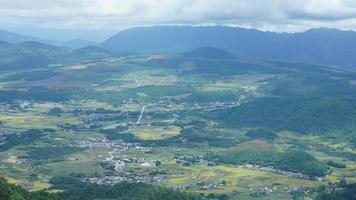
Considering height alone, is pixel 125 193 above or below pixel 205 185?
above

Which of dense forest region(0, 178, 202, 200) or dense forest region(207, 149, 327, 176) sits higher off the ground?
dense forest region(0, 178, 202, 200)

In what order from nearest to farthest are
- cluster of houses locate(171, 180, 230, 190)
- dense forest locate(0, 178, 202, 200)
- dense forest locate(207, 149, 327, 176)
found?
dense forest locate(0, 178, 202, 200)
cluster of houses locate(171, 180, 230, 190)
dense forest locate(207, 149, 327, 176)

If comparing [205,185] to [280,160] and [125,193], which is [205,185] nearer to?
[280,160]

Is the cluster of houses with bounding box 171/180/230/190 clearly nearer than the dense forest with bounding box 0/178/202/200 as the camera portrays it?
No

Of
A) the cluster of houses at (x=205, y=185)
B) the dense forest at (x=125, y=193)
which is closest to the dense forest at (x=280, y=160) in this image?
the cluster of houses at (x=205, y=185)

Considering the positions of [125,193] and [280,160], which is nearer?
[125,193]

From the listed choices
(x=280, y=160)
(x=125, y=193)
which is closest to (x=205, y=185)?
(x=280, y=160)

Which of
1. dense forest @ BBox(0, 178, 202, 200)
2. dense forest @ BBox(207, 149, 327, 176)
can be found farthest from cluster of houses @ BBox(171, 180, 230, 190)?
dense forest @ BBox(0, 178, 202, 200)

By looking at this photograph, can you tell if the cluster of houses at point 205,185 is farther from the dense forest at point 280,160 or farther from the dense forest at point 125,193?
the dense forest at point 125,193

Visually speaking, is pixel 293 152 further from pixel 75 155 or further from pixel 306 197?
pixel 75 155

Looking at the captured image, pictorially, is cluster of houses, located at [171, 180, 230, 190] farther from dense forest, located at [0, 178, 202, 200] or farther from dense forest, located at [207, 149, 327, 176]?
dense forest, located at [0, 178, 202, 200]

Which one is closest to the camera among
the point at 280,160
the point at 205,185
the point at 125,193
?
the point at 125,193
